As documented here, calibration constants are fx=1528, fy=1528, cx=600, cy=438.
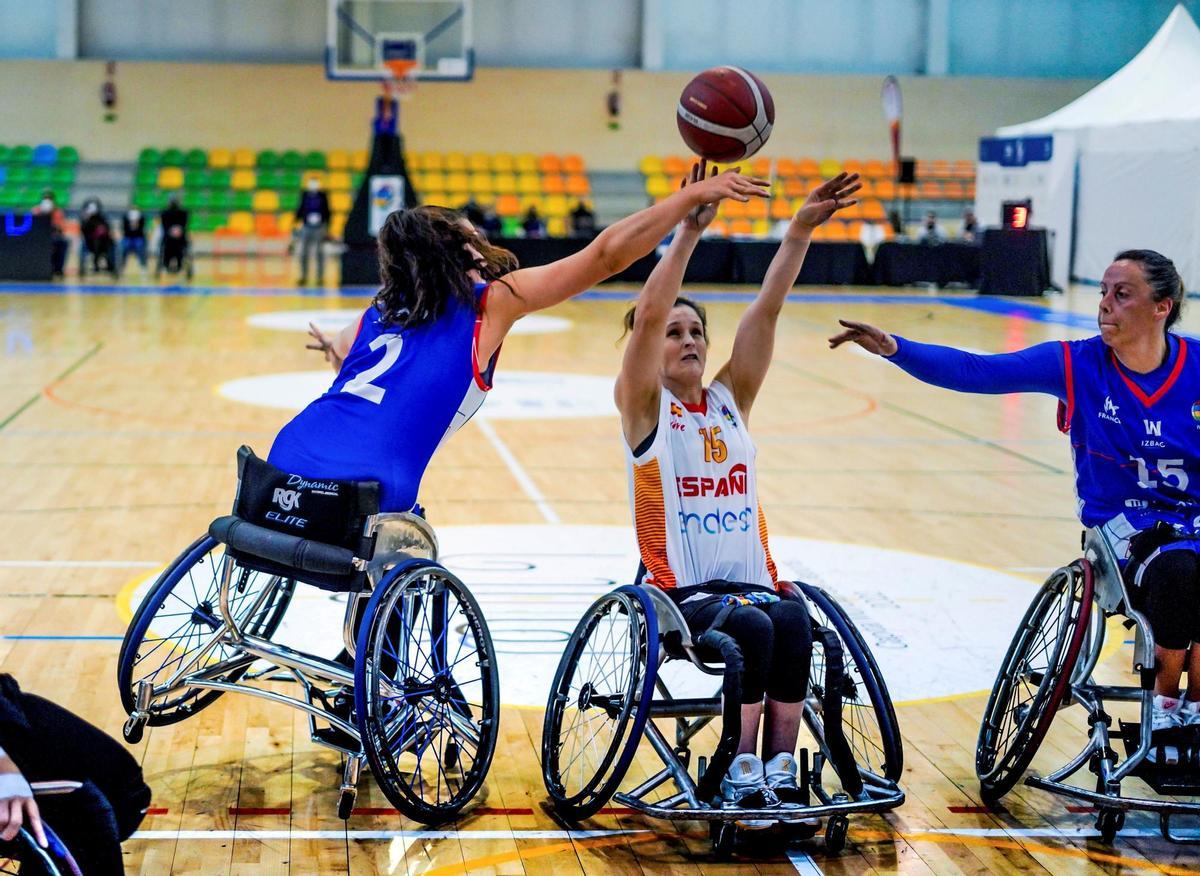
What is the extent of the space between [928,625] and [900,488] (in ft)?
8.55

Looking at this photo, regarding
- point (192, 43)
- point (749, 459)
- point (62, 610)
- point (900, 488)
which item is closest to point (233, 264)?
point (192, 43)

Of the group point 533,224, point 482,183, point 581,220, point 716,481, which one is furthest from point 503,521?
point 482,183

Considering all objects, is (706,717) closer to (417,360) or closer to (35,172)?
(417,360)

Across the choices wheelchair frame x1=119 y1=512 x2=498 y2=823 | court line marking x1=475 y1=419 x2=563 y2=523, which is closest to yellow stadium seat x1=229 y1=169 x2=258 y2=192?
court line marking x1=475 y1=419 x2=563 y2=523

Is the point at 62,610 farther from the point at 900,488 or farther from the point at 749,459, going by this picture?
the point at 900,488

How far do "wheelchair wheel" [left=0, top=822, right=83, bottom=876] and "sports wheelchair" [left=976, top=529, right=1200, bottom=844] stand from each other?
2140 millimetres

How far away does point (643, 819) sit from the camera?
3633mm

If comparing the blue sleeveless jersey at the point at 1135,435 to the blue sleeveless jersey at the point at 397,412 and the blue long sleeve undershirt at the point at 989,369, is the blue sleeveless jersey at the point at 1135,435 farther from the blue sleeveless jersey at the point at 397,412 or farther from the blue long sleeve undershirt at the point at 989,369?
the blue sleeveless jersey at the point at 397,412

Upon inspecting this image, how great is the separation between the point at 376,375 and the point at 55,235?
18623 mm

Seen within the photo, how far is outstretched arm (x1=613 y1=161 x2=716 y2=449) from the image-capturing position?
3545mm

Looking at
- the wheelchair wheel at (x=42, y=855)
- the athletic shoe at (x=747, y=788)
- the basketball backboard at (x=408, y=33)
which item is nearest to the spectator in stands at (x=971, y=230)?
the basketball backboard at (x=408, y=33)

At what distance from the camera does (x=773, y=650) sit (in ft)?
11.2

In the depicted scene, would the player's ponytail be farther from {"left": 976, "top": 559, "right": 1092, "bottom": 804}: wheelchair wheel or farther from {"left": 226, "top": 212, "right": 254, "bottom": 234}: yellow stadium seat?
{"left": 226, "top": 212, "right": 254, "bottom": 234}: yellow stadium seat

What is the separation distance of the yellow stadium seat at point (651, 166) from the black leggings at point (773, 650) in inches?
931
